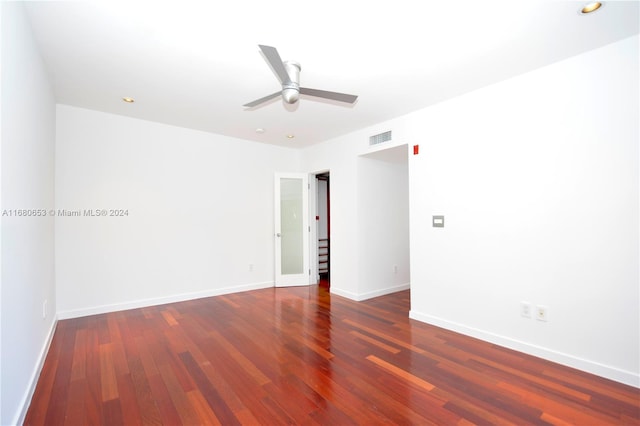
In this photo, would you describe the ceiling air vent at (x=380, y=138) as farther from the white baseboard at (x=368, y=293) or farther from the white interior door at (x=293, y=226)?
the white baseboard at (x=368, y=293)

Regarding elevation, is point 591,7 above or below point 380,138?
above

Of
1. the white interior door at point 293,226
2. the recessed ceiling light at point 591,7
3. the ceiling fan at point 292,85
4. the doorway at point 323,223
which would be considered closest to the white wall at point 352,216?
the white interior door at point 293,226

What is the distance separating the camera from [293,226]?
5680 mm

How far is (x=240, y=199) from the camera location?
5.19m

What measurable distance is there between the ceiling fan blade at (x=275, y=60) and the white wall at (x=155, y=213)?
2961 mm

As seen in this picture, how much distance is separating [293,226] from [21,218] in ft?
13.1

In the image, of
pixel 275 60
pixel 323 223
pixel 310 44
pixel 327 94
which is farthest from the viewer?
pixel 323 223

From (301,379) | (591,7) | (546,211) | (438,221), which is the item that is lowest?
(301,379)

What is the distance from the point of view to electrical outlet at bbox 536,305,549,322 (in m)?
2.66

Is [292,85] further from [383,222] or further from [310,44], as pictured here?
[383,222]

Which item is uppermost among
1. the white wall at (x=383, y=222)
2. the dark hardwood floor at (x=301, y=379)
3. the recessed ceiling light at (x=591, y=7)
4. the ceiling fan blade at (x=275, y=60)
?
the recessed ceiling light at (x=591, y=7)

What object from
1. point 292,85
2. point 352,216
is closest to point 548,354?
point 352,216

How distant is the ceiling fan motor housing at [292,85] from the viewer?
2.41 m

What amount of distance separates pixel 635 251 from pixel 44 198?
5.16 metres
